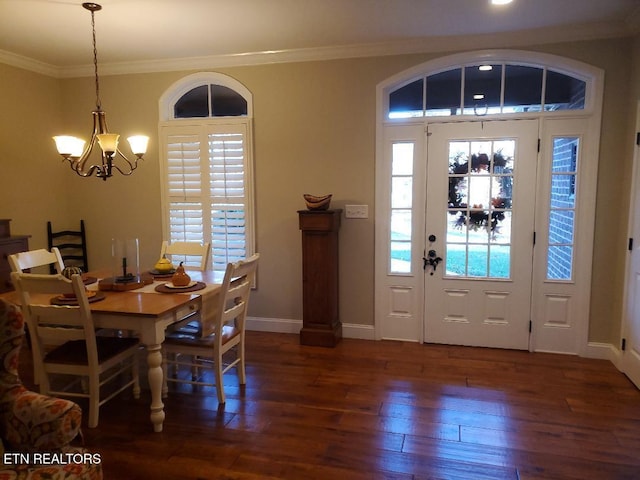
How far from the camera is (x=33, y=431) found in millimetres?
1693

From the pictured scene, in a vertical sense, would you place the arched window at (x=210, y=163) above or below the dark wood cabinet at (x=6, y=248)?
above

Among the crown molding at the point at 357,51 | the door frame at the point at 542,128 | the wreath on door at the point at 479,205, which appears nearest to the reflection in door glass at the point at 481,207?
the wreath on door at the point at 479,205

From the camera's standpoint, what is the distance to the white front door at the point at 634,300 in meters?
3.27

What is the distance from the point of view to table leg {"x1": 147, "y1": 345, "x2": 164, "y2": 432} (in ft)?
8.46

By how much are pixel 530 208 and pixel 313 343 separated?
7.40ft

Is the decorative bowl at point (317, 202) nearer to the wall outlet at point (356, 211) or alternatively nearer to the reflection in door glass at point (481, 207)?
the wall outlet at point (356, 211)

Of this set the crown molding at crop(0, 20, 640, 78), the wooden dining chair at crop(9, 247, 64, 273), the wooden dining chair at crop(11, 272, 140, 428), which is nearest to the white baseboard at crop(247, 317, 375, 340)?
the wooden dining chair at crop(11, 272, 140, 428)

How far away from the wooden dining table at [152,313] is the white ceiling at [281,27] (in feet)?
6.58

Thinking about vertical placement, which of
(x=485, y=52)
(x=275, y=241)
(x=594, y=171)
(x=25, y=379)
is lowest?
(x=25, y=379)

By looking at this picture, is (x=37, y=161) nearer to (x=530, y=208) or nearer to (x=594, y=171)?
(x=530, y=208)

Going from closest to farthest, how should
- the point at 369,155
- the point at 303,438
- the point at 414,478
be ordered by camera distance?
the point at 414,478
the point at 303,438
the point at 369,155

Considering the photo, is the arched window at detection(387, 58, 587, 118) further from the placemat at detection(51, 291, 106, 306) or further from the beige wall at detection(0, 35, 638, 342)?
the placemat at detection(51, 291, 106, 306)

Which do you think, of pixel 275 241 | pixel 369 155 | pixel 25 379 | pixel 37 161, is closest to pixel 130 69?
pixel 37 161

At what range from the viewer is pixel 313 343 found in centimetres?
411
